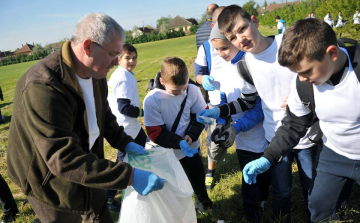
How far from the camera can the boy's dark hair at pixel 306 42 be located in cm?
144

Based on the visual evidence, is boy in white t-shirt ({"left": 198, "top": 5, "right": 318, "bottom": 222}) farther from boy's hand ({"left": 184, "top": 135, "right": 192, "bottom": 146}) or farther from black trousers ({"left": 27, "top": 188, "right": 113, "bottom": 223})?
black trousers ({"left": 27, "top": 188, "right": 113, "bottom": 223})

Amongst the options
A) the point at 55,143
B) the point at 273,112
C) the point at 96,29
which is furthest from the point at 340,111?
the point at 55,143

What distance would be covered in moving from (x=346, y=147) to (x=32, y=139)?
1804mm

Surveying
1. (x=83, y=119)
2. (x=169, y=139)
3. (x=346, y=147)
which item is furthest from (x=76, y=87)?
(x=346, y=147)

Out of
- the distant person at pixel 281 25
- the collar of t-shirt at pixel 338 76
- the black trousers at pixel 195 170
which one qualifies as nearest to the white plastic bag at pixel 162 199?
the black trousers at pixel 195 170

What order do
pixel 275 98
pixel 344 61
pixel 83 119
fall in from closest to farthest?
pixel 344 61
pixel 83 119
pixel 275 98

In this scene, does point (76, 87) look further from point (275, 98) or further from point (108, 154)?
point (108, 154)

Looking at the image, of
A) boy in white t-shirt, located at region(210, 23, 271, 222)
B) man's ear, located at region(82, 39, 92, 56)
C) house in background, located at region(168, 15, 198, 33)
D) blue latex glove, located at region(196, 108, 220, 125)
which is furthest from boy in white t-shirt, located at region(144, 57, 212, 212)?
house in background, located at region(168, 15, 198, 33)

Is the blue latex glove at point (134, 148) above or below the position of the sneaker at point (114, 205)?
above

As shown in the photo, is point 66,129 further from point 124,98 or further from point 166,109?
point 124,98

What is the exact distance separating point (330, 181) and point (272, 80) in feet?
2.48

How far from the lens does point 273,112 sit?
209cm

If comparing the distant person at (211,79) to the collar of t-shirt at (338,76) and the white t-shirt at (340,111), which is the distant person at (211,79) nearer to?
the white t-shirt at (340,111)

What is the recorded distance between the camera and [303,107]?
5.66ft
